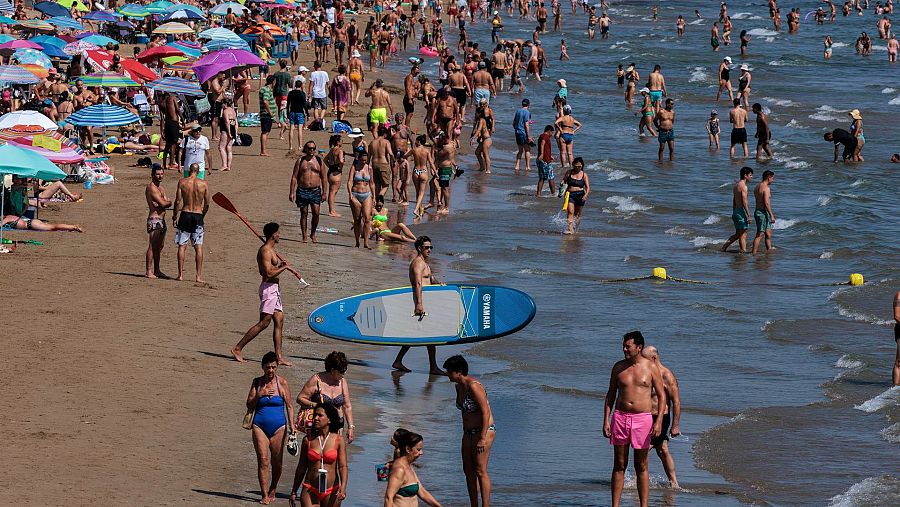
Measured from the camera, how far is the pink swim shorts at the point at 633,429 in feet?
32.3

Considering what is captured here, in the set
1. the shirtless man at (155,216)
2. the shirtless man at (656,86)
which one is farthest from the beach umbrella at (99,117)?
the shirtless man at (656,86)

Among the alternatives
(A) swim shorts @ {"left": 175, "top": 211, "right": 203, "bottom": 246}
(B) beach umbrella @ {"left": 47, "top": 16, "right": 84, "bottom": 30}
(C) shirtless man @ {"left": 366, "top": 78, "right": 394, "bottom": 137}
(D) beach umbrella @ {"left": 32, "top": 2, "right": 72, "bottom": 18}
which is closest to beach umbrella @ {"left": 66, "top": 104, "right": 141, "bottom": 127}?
(C) shirtless man @ {"left": 366, "top": 78, "right": 394, "bottom": 137}

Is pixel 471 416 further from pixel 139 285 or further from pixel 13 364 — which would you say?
pixel 139 285

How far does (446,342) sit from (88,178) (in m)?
10.4

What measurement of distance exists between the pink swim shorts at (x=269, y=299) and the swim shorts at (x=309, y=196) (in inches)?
226

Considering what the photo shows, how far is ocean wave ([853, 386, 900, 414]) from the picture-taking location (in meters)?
13.4

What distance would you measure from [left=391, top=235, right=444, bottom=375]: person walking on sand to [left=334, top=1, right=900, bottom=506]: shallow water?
21 cm

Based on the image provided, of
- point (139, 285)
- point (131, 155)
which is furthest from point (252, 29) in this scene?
point (139, 285)

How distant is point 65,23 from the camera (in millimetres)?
35188

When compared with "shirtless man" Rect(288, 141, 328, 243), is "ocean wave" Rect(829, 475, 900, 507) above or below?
below

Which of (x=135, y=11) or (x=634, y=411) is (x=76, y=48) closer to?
(x=135, y=11)

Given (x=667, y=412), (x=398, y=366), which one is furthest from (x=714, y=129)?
Result: (x=667, y=412)

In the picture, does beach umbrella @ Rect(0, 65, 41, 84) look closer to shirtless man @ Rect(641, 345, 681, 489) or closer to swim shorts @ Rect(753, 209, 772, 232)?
swim shorts @ Rect(753, 209, 772, 232)

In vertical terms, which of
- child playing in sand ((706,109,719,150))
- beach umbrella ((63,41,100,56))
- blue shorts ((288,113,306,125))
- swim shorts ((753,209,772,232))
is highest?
beach umbrella ((63,41,100,56))
